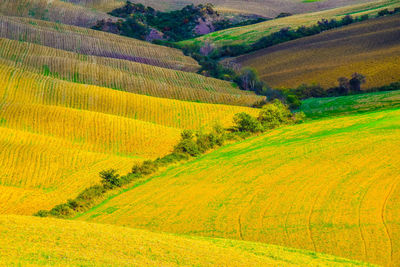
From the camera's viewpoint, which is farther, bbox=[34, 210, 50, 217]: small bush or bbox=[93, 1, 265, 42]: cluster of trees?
bbox=[93, 1, 265, 42]: cluster of trees

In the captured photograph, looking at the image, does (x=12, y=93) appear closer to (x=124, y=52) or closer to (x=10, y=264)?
(x=124, y=52)

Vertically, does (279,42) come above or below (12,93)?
above

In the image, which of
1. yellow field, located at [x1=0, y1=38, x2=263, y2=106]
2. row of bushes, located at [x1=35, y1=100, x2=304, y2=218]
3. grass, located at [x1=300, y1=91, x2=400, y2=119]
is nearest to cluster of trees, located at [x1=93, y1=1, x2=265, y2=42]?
yellow field, located at [x1=0, y1=38, x2=263, y2=106]

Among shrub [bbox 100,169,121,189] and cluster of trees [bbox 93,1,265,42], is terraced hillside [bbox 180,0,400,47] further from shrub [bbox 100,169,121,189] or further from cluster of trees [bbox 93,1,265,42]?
shrub [bbox 100,169,121,189]

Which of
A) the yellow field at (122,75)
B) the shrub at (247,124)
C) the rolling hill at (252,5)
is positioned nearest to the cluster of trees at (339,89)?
the yellow field at (122,75)

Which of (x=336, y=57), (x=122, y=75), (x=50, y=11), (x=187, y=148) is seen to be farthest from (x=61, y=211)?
(x=50, y=11)

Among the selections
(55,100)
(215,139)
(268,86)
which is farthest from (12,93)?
(268,86)
